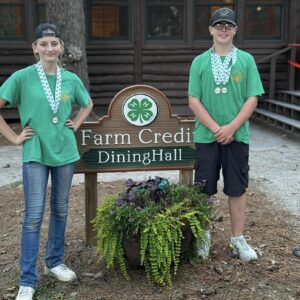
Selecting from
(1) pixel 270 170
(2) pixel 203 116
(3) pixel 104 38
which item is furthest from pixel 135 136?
(3) pixel 104 38

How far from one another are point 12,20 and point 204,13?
3805mm

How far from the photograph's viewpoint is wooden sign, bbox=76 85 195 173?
3.85 m

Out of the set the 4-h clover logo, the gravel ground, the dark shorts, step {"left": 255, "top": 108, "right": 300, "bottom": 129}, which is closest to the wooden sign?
the 4-h clover logo

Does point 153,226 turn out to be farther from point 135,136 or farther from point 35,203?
point 135,136

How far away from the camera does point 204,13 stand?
10719 mm

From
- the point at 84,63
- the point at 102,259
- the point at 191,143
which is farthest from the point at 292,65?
the point at 102,259

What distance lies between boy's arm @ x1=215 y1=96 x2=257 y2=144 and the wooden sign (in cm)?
48

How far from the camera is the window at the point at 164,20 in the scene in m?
10.6

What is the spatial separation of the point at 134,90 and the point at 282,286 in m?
1.68

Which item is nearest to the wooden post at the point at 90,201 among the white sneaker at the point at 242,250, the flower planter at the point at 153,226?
the flower planter at the point at 153,226

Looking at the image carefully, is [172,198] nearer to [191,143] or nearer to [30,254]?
[191,143]

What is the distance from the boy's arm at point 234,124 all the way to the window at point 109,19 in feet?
24.5

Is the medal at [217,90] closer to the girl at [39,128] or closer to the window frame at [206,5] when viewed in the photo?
the girl at [39,128]

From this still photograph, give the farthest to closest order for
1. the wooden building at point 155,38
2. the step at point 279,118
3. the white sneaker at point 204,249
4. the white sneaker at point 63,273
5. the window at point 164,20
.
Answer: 1. the window at point 164,20
2. the wooden building at point 155,38
3. the step at point 279,118
4. the white sneaker at point 204,249
5. the white sneaker at point 63,273
